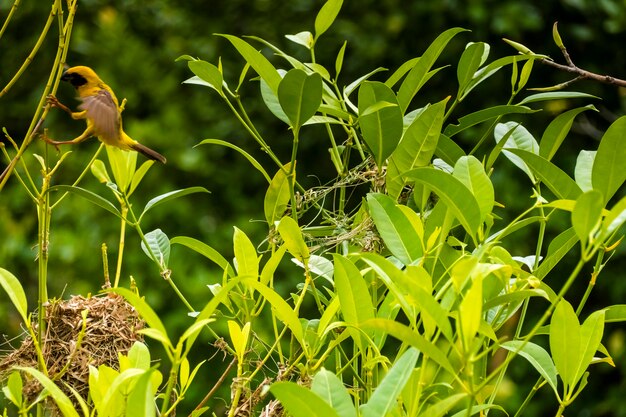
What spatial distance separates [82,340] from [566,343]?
51 centimetres

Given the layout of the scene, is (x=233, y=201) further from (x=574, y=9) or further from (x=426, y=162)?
(x=426, y=162)

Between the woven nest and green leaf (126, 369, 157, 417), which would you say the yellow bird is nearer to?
the woven nest

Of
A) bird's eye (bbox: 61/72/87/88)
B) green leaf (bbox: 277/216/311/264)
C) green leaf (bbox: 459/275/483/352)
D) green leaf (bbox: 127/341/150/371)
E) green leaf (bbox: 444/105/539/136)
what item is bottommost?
bird's eye (bbox: 61/72/87/88)

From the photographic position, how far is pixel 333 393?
619mm

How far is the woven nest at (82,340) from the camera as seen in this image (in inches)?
37.3

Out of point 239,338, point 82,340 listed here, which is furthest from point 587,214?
point 82,340

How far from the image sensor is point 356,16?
354 centimetres

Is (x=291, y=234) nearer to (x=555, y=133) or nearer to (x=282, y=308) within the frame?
(x=282, y=308)

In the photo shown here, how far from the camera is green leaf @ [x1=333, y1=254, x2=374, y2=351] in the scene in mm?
708

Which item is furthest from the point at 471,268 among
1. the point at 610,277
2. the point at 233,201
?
Answer: the point at 233,201

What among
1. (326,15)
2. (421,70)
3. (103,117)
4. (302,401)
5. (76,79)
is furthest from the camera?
(76,79)

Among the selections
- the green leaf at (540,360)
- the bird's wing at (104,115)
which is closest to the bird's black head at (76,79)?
the bird's wing at (104,115)

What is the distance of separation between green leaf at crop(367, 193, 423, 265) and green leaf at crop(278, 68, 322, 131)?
0.32 ft

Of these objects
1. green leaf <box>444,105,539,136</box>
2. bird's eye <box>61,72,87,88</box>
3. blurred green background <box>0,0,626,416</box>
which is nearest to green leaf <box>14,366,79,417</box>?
green leaf <box>444,105,539,136</box>
